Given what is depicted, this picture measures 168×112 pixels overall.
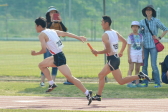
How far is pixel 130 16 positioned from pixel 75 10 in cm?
510

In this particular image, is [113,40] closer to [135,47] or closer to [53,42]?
[53,42]

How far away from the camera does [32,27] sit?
35500 mm

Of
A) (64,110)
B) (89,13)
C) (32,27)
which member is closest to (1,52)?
(89,13)

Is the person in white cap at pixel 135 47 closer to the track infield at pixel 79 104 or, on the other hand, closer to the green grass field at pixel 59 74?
the green grass field at pixel 59 74

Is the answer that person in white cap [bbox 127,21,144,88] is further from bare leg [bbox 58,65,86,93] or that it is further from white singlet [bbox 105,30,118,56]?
bare leg [bbox 58,65,86,93]

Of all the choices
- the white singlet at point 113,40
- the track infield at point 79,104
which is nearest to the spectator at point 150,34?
the track infield at point 79,104

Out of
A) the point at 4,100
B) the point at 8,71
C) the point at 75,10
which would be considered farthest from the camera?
the point at 75,10

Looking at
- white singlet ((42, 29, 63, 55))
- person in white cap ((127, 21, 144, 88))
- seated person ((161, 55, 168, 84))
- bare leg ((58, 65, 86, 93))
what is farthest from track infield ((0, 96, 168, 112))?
person in white cap ((127, 21, 144, 88))

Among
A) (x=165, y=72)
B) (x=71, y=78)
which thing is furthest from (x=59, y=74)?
(x=71, y=78)

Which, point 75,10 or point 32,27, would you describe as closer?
point 75,10

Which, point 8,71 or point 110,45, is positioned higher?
point 110,45

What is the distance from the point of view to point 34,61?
23.8 metres

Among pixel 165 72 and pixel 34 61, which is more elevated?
pixel 165 72

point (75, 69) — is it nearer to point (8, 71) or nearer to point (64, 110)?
point (8, 71)
